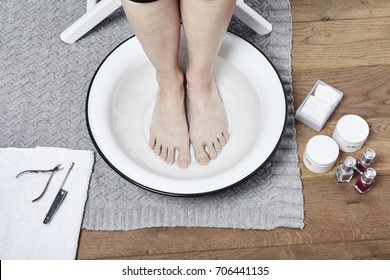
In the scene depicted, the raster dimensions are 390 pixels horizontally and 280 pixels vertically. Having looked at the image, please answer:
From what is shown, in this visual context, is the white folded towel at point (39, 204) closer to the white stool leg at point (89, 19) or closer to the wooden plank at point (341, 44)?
the white stool leg at point (89, 19)

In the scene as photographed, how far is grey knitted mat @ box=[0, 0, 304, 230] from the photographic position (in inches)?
40.6

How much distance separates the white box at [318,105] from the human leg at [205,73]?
174mm

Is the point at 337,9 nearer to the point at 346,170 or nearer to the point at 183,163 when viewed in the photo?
the point at 346,170

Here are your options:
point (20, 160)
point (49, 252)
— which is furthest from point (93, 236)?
point (20, 160)

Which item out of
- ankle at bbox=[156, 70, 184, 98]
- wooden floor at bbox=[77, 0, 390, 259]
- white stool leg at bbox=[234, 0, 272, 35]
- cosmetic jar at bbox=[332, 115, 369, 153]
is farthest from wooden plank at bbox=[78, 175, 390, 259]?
white stool leg at bbox=[234, 0, 272, 35]

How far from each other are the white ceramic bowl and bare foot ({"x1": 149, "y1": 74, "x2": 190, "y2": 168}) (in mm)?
19

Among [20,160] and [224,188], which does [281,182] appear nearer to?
[224,188]

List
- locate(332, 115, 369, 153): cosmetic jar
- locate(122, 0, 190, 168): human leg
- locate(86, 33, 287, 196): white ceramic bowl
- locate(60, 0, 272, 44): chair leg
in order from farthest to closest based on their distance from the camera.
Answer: locate(60, 0, 272, 44): chair leg
locate(332, 115, 369, 153): cosmetic jar
locate(86, 33, 287, 196): white ceramic bowl
locate(122, 0, 190, 168): human leg

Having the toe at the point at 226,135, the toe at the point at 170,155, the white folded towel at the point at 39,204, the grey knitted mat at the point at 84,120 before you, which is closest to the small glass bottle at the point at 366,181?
the grey knitted mat at the point at 84,120

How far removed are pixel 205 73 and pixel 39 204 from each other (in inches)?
17.1

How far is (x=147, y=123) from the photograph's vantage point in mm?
1091

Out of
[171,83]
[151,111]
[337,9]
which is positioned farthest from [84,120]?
[337,9]

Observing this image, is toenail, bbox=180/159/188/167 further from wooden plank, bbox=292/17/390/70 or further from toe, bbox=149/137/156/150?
wooden plank, bbox=292/17/390/70

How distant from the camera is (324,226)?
103cm
